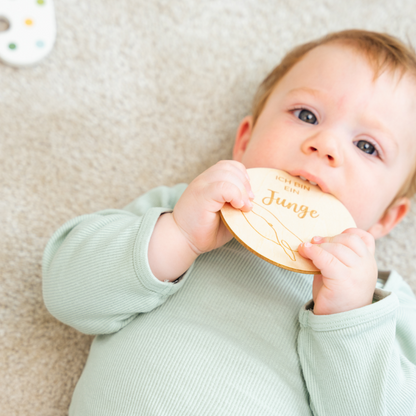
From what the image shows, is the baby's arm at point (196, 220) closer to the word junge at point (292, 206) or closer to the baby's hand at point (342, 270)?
the word junge at point (292, 206)

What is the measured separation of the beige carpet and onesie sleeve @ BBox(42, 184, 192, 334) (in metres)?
0.19

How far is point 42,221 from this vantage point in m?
1.10

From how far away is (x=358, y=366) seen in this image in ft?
2.60

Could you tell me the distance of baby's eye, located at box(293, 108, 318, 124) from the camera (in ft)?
3.23

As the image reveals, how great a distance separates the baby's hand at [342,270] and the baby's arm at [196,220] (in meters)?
0.16

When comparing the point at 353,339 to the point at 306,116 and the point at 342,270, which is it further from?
the point at 306,116

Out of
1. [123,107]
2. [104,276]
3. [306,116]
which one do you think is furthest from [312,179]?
[123,107]

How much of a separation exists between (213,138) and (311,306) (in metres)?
0.57

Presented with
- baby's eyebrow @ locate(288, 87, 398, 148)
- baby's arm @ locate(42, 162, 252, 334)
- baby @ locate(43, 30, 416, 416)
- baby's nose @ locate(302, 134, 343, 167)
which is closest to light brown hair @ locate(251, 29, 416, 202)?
baby @ locate(43, 30, 416, 416)

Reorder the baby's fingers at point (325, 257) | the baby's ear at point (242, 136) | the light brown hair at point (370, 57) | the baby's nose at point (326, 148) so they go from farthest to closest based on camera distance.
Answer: the baby's ear at point (242, 136) → the light brown hair at point (370, 57) → the baby's nose at point (326, 148) → the baby's fingers at point (325, 257)

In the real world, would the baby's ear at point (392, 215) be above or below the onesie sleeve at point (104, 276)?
above

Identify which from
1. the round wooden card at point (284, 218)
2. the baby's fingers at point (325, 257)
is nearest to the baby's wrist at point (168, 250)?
the round wooden card at point (284, 218)

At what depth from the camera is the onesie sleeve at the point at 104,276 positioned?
825mm

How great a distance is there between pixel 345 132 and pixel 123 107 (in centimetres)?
61
